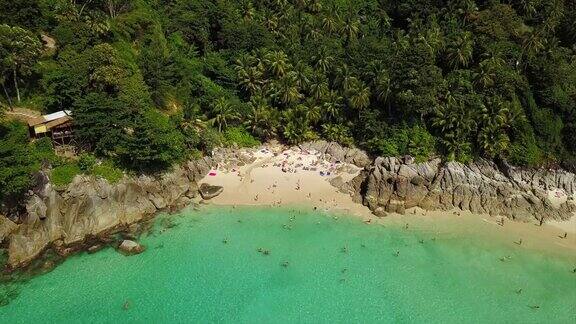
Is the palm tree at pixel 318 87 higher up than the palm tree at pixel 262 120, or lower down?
higher up

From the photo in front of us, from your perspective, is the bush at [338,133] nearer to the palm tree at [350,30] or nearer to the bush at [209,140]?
the bush at [209,140]

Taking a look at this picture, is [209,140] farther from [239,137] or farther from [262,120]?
[262,120]

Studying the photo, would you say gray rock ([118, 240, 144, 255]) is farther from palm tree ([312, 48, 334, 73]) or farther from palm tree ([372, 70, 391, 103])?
palm tree ([312, 48, 334, 73])

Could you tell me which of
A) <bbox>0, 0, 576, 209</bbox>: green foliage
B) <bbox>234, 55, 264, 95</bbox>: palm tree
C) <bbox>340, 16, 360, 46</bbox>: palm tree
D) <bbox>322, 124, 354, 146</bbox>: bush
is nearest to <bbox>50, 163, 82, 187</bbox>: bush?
<bbox>0, 0, 576, 209</bbox>: green foliage

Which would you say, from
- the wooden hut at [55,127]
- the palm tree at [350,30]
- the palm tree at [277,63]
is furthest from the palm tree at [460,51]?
the wooden hut at [55,127]

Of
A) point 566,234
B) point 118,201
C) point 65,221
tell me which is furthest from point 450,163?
point 65,221
